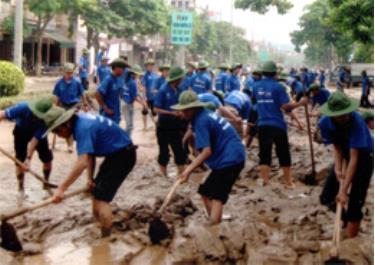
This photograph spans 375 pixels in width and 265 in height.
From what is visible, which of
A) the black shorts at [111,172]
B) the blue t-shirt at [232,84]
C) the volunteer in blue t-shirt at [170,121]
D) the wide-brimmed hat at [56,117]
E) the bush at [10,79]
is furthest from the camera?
the bush at [10,79]

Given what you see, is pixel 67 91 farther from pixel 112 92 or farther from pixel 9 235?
pixel 9 235

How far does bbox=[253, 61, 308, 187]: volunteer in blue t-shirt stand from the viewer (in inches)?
304

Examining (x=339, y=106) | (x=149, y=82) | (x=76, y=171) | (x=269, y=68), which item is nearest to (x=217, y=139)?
(x=339, y=106)

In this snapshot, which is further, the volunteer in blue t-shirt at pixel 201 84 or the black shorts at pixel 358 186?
the volunteer in blue t-shirt at pixel 201 84

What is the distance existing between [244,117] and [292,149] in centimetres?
191

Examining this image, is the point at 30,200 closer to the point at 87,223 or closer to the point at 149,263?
the point at 87,223

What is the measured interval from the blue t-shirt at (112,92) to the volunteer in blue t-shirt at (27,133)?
141 centimetres

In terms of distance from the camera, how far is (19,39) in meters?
19.1

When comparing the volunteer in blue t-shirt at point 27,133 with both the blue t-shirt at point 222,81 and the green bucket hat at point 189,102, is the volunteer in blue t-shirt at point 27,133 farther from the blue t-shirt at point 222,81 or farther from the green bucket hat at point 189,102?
the blue t-shirt at point 222,81

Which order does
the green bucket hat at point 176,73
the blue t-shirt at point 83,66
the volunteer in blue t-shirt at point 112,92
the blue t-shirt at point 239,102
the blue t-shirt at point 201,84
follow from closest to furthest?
the green bucket hat at point 176,73 → the volunteer in blue t-shirt at point 112,92 → the blue t-shirt at point 239,102 → the blue t-shirt at point 201,84 → the blue t-shirt at point 83,66

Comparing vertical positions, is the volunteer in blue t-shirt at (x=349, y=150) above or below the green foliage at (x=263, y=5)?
below

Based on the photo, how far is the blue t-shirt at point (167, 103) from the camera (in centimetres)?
819

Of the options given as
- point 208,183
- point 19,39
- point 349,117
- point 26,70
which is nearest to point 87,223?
point 208,183

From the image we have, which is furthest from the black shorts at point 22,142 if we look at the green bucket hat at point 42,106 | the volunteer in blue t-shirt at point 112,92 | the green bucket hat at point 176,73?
the green bucket hat at point 176,73
